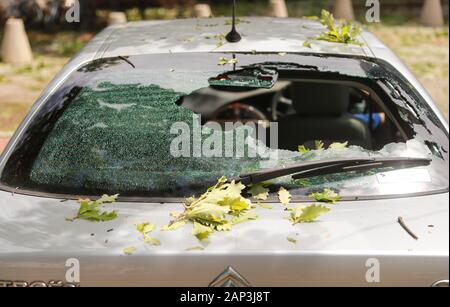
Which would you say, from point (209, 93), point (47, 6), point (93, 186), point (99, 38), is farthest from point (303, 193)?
point (47, 6)

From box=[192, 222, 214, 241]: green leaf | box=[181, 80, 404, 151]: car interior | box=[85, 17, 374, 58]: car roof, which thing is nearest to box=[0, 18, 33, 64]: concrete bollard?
box=[181, 80, 404, 151]: car interior

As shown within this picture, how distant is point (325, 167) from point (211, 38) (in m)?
1.33

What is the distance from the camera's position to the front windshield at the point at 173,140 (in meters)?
2.80

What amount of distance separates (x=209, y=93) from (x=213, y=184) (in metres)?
4.90

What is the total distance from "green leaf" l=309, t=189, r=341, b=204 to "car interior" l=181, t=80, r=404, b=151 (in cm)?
55

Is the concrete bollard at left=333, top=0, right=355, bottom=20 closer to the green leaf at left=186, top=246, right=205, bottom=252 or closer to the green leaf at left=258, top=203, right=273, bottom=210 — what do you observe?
the green leaf at left=258, top=203, right=273, bottom=210

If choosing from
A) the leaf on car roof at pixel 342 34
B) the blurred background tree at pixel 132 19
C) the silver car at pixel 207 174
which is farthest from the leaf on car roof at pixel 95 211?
the blurred background tree at pixel 132 19

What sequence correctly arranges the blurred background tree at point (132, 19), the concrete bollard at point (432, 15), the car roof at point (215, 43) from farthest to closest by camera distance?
the concrete bollard at point (432, 15) < the blurred background tree at point (132, 19) < the car roof at point (215, 43)

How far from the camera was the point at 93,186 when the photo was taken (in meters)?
2.82

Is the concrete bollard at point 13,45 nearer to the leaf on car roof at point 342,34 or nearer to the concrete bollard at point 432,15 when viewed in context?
the concrete bollard at point 432,15

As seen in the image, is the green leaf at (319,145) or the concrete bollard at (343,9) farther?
the concrete bollard at (343,9)

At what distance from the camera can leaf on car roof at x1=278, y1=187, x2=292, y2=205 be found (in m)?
2.67

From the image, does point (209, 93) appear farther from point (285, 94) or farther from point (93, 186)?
point (93, 186)
